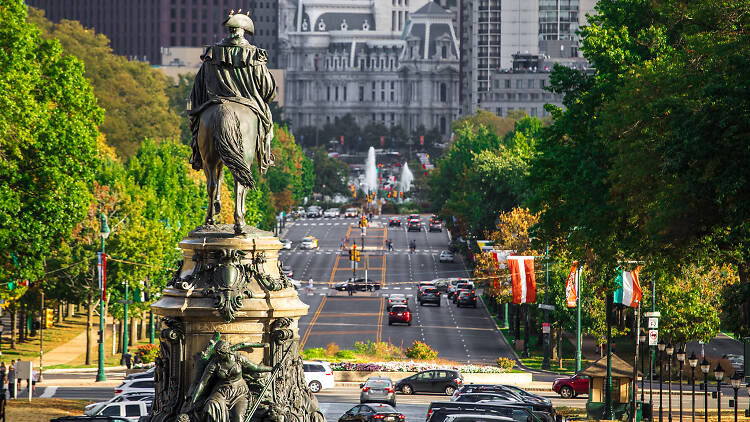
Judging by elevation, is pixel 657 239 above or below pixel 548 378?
above

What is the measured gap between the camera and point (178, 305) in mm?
21375

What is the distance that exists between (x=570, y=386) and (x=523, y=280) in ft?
30.0

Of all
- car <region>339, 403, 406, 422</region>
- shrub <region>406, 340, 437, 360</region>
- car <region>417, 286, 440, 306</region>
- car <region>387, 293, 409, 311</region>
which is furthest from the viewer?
car <region>417, 286, 440, 306</region>

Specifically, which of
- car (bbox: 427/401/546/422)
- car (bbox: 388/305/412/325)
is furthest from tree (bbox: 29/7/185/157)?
car (bbox: 427/401/546/422)

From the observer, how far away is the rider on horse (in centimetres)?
2238

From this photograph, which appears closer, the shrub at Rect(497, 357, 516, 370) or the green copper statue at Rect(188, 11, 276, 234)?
the green copper statue at Rect(188, 11, 276, 234)

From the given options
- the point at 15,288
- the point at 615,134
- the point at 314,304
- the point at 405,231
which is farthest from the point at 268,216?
the point at 615,134

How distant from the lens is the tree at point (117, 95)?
144m

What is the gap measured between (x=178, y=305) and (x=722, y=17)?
23154 mm

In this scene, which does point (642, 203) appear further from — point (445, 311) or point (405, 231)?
point (405, 231)

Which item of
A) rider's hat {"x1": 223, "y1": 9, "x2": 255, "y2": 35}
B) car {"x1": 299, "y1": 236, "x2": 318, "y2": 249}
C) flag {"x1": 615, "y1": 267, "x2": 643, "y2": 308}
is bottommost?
car {"x1": 299, "y1": 236, "x2": 318, "y2": 249}

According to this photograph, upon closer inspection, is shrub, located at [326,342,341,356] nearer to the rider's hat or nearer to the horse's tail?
the rider's hat

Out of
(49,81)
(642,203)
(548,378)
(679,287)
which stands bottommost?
(548,378)

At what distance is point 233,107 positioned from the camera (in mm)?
22312
